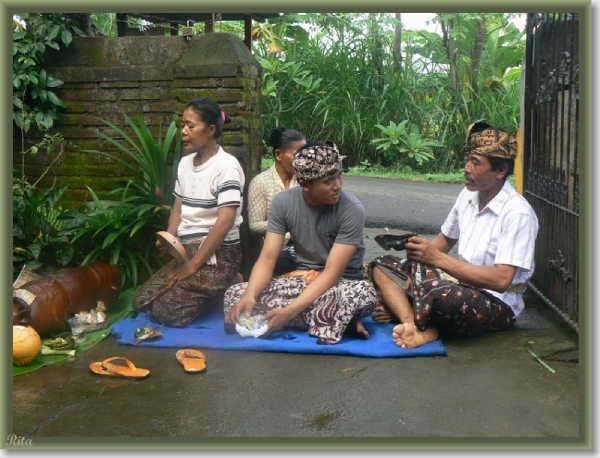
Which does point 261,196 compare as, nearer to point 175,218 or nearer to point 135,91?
point 175,218

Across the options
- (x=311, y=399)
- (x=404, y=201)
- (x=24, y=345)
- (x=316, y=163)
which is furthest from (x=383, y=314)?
(x=404, y=201)

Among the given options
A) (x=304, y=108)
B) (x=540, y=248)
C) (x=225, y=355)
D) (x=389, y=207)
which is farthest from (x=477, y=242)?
(x=304, y=108)

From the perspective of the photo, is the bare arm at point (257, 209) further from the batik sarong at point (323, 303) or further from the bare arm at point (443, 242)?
the bare arm at point (443, 242)

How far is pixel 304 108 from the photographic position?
1159cm

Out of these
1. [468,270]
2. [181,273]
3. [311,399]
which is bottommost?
[311,399]

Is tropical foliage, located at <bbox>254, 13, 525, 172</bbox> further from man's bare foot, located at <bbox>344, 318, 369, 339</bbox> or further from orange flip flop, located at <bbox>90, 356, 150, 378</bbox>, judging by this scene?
orange flip flop, located at <bbox>90, 356, 150, 378</bbox>

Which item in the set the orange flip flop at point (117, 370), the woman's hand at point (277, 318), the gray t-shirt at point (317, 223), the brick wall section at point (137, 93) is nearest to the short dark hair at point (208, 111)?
the brick wall section at point (137, 93)

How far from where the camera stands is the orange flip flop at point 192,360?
3759mm

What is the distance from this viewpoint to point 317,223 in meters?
4.30

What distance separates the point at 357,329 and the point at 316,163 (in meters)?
1.02

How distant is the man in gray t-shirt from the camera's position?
409 cm

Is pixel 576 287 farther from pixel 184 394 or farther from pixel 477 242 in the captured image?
pixel 184 394

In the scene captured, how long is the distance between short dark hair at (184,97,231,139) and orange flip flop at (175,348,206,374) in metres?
1.54

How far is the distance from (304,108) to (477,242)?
7.74 meters
